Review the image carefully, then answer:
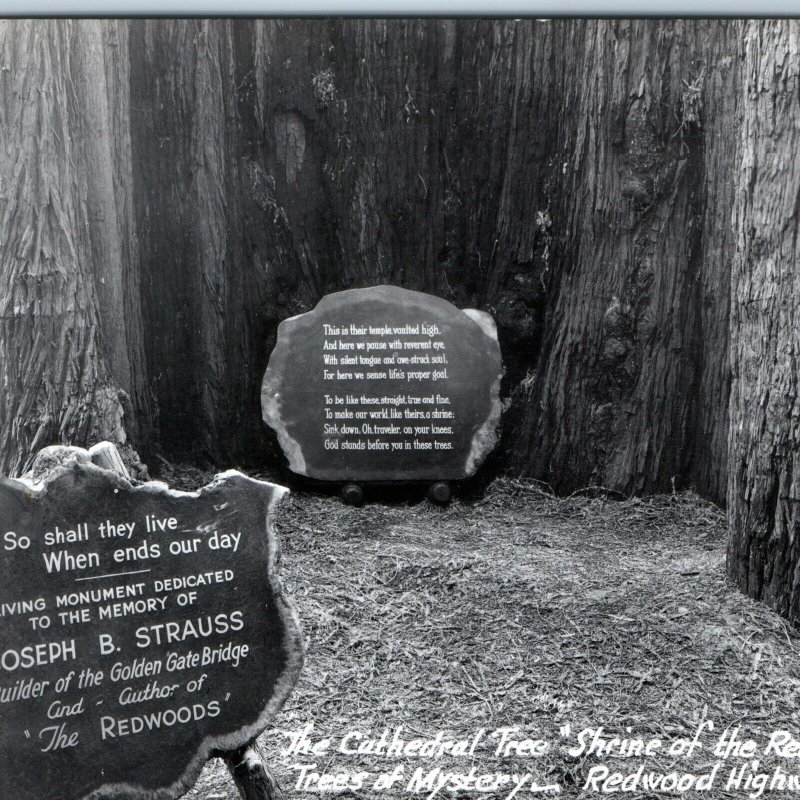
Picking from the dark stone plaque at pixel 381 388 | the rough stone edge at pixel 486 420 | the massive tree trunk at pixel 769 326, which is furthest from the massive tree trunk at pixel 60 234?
the massive tree trunk at pixel 769 326

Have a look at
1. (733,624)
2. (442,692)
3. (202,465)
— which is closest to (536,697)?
(442,692)

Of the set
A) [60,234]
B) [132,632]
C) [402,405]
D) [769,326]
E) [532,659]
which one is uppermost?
[60,234]

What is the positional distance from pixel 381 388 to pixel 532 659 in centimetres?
105

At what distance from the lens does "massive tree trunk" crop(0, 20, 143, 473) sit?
7.68 ft

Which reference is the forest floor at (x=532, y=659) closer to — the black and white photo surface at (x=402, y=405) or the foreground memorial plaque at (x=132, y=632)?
the black and white photo surface at (x=402, y=405)

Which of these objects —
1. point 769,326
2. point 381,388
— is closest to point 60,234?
point 381,388

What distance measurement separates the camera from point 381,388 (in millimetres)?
2879

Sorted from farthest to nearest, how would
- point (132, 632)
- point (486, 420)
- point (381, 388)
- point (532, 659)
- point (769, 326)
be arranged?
point (486, 420) → point (381, 388) → point (769, 326) → point (532, 659) → point (132, 632)

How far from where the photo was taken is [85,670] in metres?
1.72

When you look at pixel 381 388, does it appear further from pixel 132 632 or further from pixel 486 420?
pixel 132 632

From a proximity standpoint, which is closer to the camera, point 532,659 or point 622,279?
point 532,659

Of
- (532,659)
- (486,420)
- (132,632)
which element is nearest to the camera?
(132,632)

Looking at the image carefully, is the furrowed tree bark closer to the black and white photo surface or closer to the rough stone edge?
the black and white photo surface

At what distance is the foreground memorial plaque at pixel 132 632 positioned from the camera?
5.55 ft
